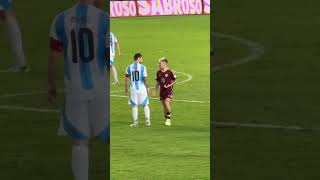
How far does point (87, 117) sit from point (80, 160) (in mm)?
529

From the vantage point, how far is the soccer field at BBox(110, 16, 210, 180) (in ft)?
57.5

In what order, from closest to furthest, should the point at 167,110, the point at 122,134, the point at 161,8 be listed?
the point at 122,134
the point at 167,110
the point at 161,8

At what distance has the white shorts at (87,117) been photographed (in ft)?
43.7

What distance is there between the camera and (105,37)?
13.1 meters

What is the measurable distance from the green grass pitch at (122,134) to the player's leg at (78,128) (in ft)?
9.57

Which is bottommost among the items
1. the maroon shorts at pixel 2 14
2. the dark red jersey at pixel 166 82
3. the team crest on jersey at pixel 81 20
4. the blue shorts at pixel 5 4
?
the dark red jersey at pixel 166 82

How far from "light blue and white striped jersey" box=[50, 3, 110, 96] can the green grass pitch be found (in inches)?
135

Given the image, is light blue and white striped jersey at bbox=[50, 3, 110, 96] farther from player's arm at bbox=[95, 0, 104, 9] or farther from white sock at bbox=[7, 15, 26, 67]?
white sock at bbox=[7, 15, 26, 67]
